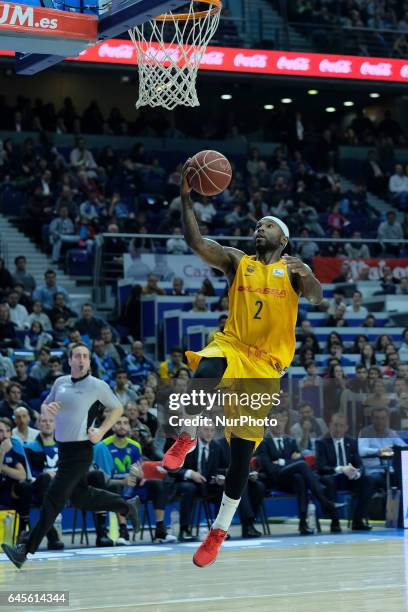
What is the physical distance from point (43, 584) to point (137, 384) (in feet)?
24.3

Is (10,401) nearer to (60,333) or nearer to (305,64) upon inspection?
(60,333)

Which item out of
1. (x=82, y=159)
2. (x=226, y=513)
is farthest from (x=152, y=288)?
(x=226, y=513)

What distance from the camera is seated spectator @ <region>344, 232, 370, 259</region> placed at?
23047 millimetres

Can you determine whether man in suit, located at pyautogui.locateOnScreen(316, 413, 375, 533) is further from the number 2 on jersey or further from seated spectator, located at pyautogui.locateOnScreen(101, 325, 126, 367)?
the number 2 on jersey

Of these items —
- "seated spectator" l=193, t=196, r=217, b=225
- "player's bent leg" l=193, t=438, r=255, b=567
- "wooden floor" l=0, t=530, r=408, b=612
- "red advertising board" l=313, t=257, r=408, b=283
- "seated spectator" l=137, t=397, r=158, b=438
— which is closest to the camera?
"player's bent leg" l=193, t=438, r=255, b=567

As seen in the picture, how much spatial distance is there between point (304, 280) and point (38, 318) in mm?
10215

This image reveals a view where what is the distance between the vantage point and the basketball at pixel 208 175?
7324 mm

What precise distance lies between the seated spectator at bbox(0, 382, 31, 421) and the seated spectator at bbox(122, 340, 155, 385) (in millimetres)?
3031

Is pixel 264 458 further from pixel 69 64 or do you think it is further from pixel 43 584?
pixel 69 64

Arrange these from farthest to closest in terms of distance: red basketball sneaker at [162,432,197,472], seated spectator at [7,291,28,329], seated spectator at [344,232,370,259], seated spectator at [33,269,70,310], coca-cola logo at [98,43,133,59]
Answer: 1. seated spectator at [344,232,370,259]
2. coca-cola logo at [98,43,133,59]
3. seated spectator at [33,269,70,310]
4. seated spectator at [7,291,28,329]
5. red basketball sneaker at [162,432,197,472]

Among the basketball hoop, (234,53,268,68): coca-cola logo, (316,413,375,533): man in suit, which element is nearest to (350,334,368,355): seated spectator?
(316,413,375,533): man in suit

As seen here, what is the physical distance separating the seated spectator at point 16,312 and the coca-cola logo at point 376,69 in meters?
11.4

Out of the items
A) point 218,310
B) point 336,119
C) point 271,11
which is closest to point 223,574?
point 218,310

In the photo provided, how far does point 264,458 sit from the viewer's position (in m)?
14.1
